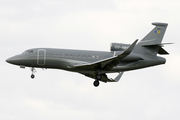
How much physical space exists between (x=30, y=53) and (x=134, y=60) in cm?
1097

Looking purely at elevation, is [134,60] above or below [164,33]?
below

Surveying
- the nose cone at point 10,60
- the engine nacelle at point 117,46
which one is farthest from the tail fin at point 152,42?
the nose cone at point 10,60

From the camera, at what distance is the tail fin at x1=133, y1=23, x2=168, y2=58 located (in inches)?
1582

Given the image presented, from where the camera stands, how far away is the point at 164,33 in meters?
41.2

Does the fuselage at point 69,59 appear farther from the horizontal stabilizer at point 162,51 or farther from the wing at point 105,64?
the horizontal stabilizer at point 162,51

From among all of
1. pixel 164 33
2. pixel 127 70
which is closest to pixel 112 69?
pixel 127 70

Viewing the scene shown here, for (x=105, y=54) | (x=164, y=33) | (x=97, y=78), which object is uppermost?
(x=164, y=33)

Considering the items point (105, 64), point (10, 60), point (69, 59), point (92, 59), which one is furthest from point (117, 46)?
point (10, 60)

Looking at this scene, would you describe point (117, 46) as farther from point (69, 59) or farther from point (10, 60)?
point (10, 60)

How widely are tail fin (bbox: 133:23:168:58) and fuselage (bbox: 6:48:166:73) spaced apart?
0.76 metres

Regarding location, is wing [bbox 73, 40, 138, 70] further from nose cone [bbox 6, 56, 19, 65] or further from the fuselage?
nose cone [bbox 6, 56, 19, 65]

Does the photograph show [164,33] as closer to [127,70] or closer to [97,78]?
[127,70]

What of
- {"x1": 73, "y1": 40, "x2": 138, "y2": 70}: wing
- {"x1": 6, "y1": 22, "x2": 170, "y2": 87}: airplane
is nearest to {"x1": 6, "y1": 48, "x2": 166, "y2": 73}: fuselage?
{"x1": 6, "y1": 22, "x2": 170, "y2": 87}: airplane

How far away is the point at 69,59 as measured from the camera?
128ft
